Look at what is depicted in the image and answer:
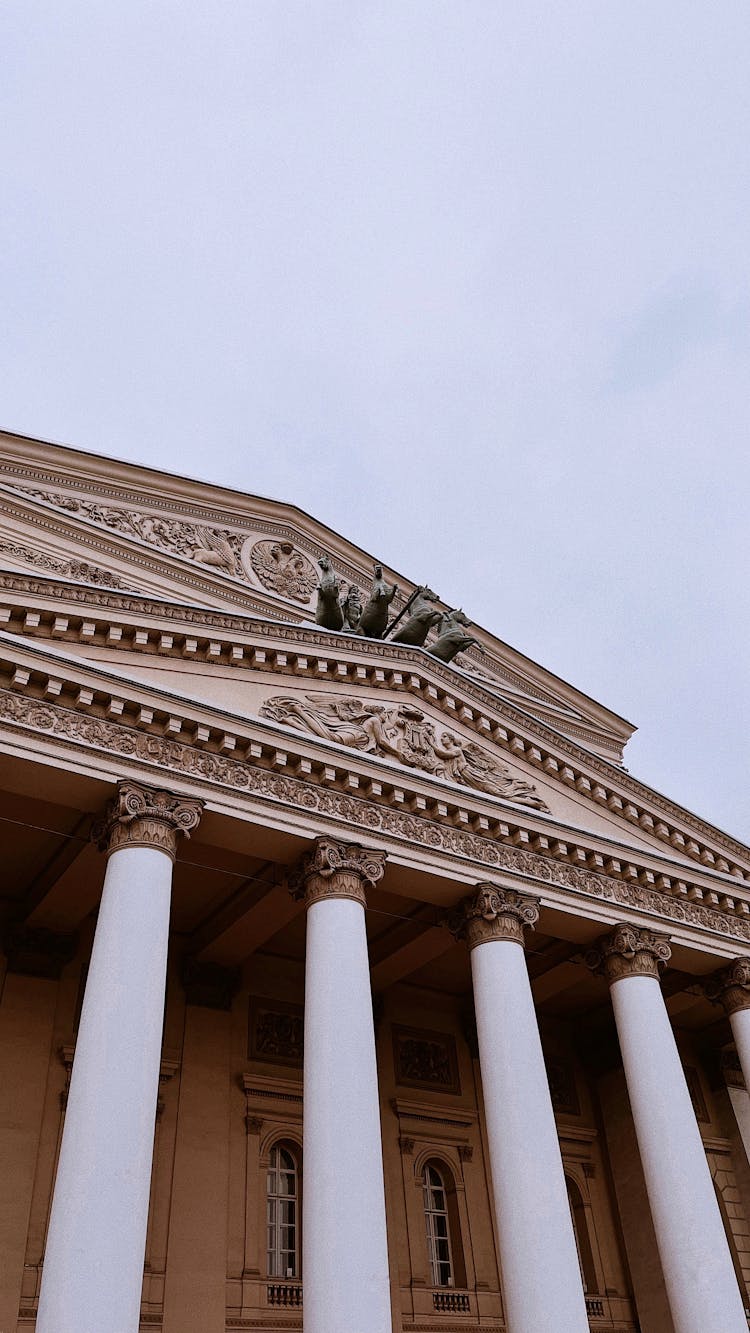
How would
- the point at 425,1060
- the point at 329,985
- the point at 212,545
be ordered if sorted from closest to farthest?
the point at 329,985 < the point at 425,1060 < the point at 212,545

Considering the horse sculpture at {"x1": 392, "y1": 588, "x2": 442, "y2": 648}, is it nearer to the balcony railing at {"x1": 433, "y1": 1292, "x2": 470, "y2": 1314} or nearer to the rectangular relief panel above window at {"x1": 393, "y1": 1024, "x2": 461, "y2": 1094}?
the rectangular relief panel above window at {"x1": 393, "y1": 1024, "x2": 461, "y2": 1094}

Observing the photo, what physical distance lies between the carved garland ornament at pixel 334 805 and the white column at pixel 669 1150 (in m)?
0.71

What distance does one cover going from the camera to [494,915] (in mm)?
11617

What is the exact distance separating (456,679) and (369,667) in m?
1.33

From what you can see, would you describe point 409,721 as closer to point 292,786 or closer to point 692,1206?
point 292,786

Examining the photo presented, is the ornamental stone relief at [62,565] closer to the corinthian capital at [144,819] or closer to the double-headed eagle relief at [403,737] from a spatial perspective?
the double-headed eagle relief at [403,737]

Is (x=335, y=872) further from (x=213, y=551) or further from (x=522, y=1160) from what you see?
(x=213, y=551)

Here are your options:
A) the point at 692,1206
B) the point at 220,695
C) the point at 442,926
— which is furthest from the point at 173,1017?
the point at 692,1206

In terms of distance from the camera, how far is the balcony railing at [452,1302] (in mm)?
13117

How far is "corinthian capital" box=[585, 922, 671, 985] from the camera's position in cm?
1271

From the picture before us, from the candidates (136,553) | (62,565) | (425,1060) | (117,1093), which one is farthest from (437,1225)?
(136,553)

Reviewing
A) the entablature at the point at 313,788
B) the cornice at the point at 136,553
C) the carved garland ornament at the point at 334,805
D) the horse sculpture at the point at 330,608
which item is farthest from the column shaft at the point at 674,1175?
the cornice at the point at 136,553

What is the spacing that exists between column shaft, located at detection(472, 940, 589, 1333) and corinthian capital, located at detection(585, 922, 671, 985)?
6.03 ft

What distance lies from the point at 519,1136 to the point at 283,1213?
4181 millimetres
